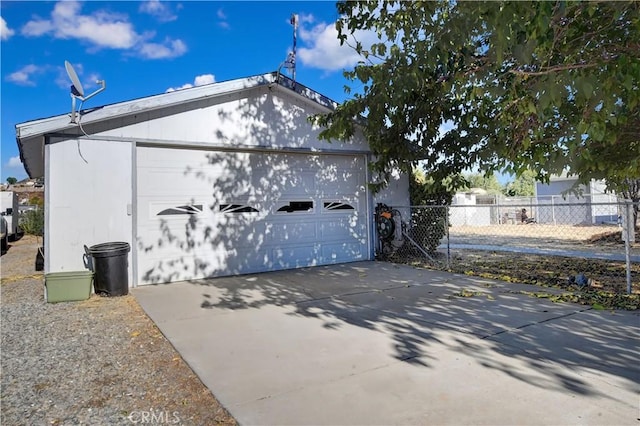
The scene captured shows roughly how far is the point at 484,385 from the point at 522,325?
1765 millimetres

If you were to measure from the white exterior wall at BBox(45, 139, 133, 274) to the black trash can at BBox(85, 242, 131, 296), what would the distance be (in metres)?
0.37

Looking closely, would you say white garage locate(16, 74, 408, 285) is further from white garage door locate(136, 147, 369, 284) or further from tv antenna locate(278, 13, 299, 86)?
tv antenna locate(278, 13, 299, 86)

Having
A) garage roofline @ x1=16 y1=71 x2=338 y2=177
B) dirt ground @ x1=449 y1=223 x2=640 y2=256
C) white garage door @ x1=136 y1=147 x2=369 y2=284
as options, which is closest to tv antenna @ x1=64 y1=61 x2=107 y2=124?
garage roofline @ x1=16 y1=71 x2=338 y2=177

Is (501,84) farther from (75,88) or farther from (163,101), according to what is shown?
(75,88)

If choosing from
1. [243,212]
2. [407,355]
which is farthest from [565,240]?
[407,355]

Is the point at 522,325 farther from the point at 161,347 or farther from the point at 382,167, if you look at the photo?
the point at 382,167

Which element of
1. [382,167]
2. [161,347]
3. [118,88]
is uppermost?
[118,88]

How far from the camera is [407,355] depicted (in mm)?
3580

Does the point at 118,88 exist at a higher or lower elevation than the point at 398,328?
higher

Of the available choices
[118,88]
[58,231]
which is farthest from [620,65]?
[118,88]

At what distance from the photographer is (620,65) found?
128 inches

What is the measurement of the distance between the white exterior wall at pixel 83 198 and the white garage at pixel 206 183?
2 centimetres

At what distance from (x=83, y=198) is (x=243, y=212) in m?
2.91

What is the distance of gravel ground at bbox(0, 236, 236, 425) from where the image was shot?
2.72m
